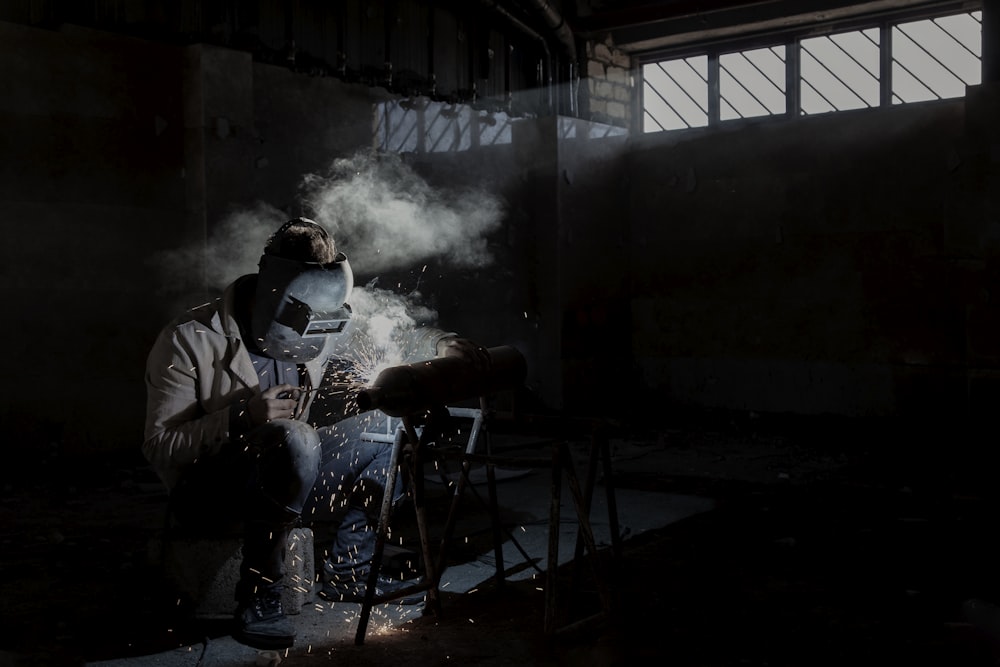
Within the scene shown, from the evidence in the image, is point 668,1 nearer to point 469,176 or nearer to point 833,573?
point 469,176

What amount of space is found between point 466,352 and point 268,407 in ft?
2.91

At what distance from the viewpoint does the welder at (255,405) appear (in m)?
3.54

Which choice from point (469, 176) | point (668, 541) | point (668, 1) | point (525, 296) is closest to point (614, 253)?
point (525, 296)

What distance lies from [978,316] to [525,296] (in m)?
4.38

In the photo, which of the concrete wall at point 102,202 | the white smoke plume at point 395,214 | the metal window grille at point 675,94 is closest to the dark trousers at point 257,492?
the concrete wall at point 102,202

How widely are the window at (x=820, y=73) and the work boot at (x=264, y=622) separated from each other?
7606mm

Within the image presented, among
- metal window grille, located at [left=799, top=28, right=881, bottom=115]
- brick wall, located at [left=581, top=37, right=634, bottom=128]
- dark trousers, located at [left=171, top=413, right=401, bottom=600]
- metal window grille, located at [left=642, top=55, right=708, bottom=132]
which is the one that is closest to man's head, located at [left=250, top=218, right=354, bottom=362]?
dark trousers, located at [left=171, top=413, right=401, bottom=600]

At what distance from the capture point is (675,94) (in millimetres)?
10672

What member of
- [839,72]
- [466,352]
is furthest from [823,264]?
[466,352]

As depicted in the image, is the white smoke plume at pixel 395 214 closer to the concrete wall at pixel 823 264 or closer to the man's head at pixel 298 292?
the concrete wall at pixel 823 264

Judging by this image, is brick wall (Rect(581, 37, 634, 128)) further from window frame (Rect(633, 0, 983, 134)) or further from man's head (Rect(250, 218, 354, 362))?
man's head (Rect(250, 218, 354, 362))

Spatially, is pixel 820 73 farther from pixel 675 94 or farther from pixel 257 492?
pixel 257 492

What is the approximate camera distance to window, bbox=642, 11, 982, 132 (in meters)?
9.08

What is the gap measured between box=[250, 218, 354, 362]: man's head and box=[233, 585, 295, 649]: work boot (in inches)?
37.5
